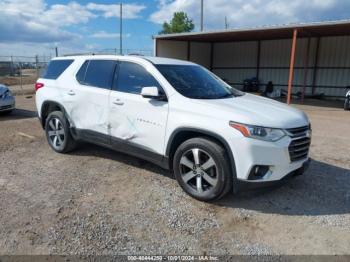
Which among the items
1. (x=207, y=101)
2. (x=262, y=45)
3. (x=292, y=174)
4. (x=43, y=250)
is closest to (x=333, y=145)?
(x=292, y=174)

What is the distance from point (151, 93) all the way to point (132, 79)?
736 mm

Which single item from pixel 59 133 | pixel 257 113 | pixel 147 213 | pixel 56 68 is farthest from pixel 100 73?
pixel 257 113

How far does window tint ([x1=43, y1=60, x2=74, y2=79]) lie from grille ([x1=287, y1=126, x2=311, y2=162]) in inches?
162

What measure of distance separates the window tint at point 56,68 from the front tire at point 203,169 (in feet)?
10.2

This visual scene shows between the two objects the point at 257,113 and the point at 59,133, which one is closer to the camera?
the point at 257,113

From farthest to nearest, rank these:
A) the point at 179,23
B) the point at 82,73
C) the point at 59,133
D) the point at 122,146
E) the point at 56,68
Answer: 1. the point at 179,23
2. the point at 56,68
3. the point at 59,133
4. the point at 82,73
5. the point at 122,146

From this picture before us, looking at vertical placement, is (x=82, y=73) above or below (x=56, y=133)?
above

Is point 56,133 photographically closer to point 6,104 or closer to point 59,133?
point 59,133

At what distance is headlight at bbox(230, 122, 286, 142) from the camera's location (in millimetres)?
3680

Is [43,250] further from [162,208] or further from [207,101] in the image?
[207,101]

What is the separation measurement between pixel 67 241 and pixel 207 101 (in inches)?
90.6

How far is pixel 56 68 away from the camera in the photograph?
6.22 metres

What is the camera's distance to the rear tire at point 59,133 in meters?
5.88

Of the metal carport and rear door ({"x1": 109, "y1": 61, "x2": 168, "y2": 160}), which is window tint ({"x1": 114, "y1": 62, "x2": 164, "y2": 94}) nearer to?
rear door ({"x1": 109, "y1": 61, "x2": 168, "y2": 160})
